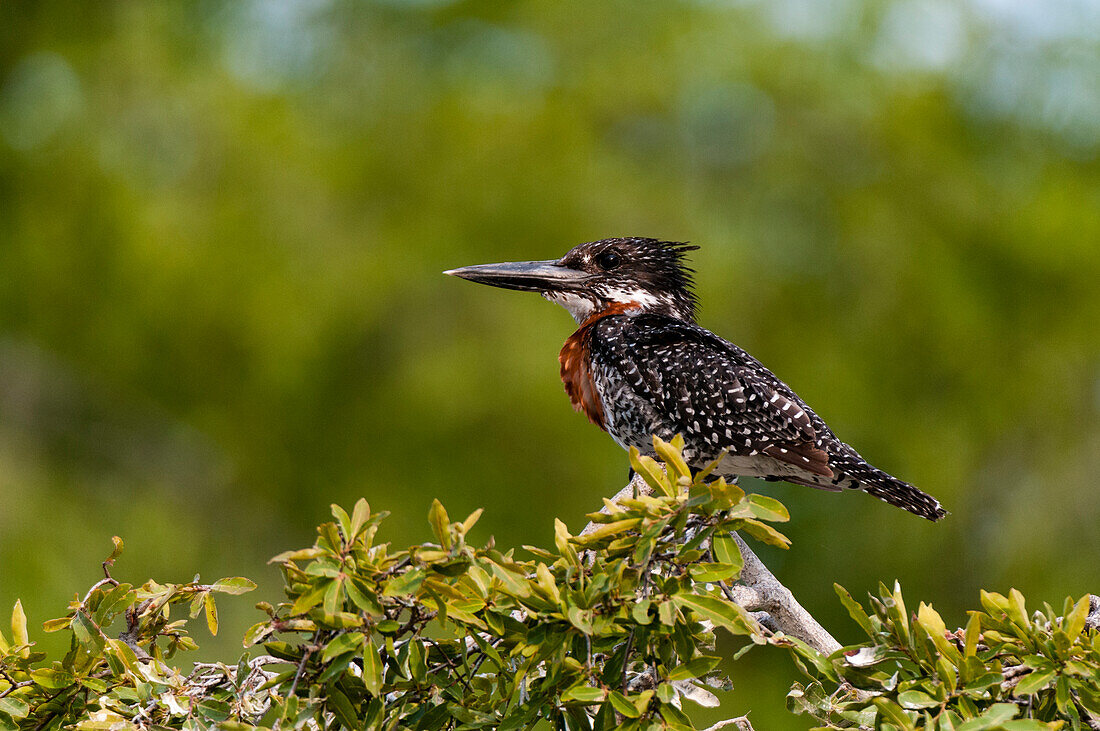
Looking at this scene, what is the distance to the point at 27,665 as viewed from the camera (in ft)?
7.26

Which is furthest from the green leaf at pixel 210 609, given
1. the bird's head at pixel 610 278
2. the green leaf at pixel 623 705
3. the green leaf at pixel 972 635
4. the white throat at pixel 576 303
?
the white throat at pixel 576 303

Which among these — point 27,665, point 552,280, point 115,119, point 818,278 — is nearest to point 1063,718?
point 27,665

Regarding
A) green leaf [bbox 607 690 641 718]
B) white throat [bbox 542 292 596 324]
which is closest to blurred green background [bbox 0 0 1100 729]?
white throat [bbox 542 292 596 324]

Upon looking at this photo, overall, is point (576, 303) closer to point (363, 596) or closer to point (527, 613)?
point (527, 613)

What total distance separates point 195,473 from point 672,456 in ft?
31.0

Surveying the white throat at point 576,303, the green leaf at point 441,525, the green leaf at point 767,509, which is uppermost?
the white throat at point 576,303

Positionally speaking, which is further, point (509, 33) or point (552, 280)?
point (509, 33)

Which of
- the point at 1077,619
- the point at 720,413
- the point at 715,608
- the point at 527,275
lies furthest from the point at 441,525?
the point at 527,275

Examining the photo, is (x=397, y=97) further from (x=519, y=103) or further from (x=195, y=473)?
(x=195, y=473)

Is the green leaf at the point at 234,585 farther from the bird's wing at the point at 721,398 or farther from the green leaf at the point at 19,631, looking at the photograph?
the bird's wing at the point at 721,398

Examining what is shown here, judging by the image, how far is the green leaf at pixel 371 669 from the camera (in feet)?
6.08

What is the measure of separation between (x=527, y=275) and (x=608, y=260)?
1.07 ft

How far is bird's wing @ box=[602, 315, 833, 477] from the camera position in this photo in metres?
3.62

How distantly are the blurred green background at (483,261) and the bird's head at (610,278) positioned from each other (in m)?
4.92
